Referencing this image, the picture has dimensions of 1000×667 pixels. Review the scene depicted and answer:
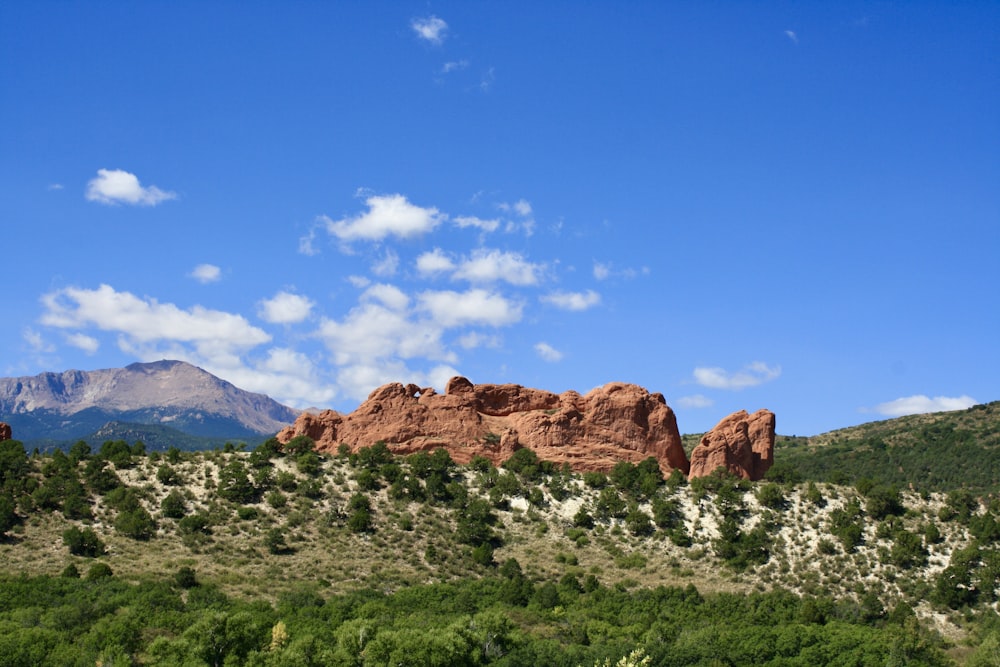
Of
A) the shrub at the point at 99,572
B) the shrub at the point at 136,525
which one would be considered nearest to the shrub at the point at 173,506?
the shrub at the point at 136,525

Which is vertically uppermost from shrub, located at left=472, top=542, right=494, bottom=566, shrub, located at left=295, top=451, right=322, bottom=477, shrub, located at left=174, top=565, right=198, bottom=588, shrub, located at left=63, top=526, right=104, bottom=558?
shrub, located at left=295, top=451, right=322, bottom=477

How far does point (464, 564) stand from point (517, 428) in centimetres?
1913

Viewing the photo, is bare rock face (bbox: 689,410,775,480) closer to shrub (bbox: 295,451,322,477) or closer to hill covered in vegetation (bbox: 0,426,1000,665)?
hill covered in vegetation (bbox: 0,426,1000,665)

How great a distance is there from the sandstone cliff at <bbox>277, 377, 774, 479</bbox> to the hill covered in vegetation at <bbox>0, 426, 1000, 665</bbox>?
2037 mm

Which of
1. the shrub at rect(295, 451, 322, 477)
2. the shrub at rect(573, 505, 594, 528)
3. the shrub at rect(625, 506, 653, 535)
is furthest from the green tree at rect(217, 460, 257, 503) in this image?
the shrub at rect(625, 506, 653, 535)

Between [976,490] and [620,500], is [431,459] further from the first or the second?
[976,490]

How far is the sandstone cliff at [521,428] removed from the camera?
277 ft

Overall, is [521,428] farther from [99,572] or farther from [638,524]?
[99,572]

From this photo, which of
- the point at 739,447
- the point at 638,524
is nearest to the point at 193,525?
the point at 638,524

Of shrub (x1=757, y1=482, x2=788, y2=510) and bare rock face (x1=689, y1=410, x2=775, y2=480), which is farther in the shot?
bare rock face (x1=689, y1=410, x2=775, y2=480)

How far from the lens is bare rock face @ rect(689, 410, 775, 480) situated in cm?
8369

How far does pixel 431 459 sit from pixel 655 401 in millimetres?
20704

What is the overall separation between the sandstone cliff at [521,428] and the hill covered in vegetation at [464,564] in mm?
2037

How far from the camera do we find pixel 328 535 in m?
71.1
